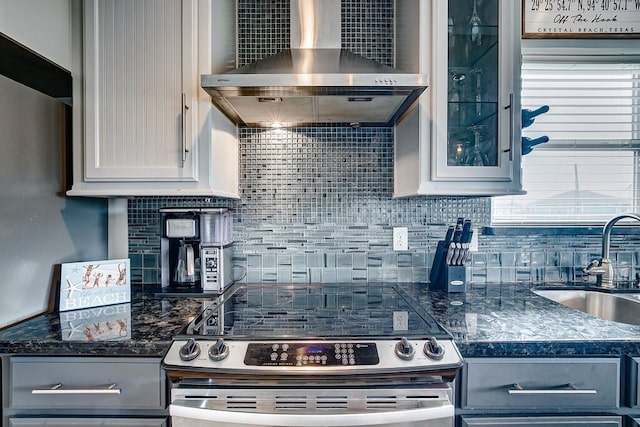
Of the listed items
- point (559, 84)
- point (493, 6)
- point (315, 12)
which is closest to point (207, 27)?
point (315, 12)

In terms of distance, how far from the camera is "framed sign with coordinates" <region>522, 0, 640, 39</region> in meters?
1.73

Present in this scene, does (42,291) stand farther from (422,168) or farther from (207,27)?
(422,168)

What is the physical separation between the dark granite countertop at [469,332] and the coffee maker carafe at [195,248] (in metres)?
0.20

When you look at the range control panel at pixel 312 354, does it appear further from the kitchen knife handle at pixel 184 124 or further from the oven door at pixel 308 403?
the kitchen knife handle at pixel 184 124

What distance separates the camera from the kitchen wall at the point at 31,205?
3.87 feet

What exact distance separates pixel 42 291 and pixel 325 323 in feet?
3.42

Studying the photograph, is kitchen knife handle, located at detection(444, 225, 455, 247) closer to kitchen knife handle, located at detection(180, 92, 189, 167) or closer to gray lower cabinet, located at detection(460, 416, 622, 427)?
gray lower cabinet, located at detection(460, 416, 622, 427)

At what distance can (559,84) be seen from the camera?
1.83 metres

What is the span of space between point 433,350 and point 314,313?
467mm

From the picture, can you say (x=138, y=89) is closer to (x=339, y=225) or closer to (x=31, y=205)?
(x=31, y=205)

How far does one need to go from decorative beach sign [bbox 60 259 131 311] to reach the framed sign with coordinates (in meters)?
2.15

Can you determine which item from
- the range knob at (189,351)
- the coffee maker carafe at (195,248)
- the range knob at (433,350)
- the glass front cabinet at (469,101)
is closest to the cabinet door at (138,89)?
the coffee maker carafe at (195,248)

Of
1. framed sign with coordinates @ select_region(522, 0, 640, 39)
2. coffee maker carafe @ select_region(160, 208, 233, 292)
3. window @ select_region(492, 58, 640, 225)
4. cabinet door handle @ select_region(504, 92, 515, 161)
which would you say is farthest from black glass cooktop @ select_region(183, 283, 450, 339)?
framed sign with coordinates @ select_region(522, 0, 640, 39)

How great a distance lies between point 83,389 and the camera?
3.43 feet
